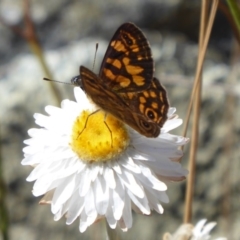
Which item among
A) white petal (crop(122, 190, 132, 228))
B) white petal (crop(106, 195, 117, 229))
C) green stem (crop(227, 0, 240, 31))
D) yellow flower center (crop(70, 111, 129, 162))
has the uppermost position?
green stem (crop(227, 0, 240, 31))

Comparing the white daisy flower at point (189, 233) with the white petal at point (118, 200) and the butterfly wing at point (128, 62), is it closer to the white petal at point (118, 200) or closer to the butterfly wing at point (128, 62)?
the white petal at point (118, 200)

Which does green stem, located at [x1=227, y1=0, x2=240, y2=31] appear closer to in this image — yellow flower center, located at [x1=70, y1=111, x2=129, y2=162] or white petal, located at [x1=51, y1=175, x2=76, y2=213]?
yellow flower center, located at [x1=70, y1=111, x2=129, y2=162]

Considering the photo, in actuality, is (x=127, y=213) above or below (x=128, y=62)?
below

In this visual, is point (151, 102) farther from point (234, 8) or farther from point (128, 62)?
point (234, 8)

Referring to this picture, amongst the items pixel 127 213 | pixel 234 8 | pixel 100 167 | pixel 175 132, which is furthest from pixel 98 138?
pixel 175 132

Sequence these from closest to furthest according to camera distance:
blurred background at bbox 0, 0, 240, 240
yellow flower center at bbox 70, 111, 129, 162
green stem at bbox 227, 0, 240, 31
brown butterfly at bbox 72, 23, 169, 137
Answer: green stem at bbox 227, 0, 240, 31, brown butterfly at bbox 72, 23, 169, 137, yellow flower center at bbox 70, 111, 129, 162, blurred background at bbox 0, 0, 240, 240

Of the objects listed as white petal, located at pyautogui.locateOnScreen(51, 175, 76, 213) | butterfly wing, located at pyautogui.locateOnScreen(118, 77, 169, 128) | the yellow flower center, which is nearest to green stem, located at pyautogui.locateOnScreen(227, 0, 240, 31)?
butterfly wing, located at pyautogui.locateOnScreen(118, 77, 169, 128)

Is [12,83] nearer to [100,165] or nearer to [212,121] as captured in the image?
[212,121]
